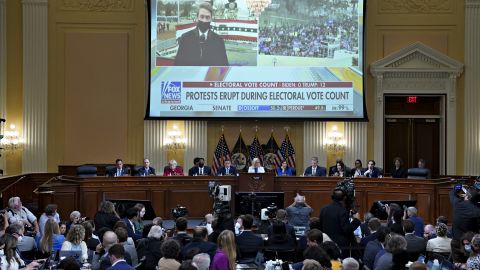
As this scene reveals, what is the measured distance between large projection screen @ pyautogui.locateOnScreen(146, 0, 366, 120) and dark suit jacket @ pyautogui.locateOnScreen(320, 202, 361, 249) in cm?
1067

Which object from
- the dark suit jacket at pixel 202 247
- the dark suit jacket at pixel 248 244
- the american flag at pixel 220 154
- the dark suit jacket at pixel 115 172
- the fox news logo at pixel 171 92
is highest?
the fox news logo at pixel 171 92

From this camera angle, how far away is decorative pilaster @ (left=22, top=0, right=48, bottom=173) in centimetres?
2203

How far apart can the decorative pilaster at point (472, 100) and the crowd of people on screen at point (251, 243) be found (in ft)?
34.1

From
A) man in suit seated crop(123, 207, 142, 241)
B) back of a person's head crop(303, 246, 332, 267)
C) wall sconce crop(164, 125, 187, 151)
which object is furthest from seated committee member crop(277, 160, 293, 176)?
back of a person's head crop(303, 246, 332, 267)

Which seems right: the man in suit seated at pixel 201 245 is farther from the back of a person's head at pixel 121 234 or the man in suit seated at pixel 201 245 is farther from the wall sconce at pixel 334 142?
the wall sconce at pixel 334 142

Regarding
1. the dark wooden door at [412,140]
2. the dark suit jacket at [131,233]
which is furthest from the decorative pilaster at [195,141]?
the dark suit jacket at [131,233]

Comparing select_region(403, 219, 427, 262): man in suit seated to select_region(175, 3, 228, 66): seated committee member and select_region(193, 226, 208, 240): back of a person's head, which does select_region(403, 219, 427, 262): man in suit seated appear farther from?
select_region(175, 3, 228, 66): seated committee member

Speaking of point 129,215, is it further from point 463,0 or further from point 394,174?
point 463,0

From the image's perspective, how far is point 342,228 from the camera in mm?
10938

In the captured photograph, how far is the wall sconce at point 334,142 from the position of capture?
2208cm

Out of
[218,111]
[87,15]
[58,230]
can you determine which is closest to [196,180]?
[218,111]

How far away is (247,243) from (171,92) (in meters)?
11.7

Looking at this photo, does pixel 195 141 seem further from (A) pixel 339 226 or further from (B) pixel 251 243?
(B) pixel 251 243

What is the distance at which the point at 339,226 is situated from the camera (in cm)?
1098
